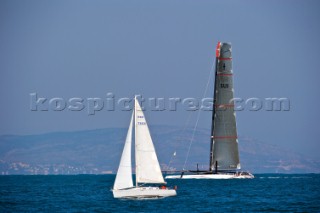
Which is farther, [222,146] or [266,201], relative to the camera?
[222,146]

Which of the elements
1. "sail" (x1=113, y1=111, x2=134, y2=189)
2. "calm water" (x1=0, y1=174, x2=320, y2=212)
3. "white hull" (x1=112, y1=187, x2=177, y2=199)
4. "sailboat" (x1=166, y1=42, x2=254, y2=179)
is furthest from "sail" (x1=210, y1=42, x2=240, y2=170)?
"sail" (x1=113, y1=111, x2=134, y2=189)

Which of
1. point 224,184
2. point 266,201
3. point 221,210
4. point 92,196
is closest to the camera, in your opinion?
point 221,210

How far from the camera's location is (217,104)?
12381 cm

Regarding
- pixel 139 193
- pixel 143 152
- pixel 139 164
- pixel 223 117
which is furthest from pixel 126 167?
pixel 223 117

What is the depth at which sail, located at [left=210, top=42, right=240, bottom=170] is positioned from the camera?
4862 inches

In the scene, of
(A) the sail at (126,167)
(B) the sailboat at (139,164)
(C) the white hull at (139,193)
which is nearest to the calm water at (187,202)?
(C) the white hull at (139,193)

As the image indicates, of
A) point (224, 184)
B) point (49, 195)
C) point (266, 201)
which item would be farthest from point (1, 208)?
point (224, 184)

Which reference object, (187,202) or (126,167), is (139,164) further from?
(187,202)

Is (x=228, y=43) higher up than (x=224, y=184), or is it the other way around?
(x=228, y=43)

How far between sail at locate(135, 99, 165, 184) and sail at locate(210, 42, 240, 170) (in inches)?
1624

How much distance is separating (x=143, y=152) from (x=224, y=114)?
139 ft

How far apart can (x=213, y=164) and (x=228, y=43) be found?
59.7ft

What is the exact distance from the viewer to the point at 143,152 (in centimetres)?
8325

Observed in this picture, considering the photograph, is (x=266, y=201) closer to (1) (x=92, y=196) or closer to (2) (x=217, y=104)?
(1) (x=92, y=196)
